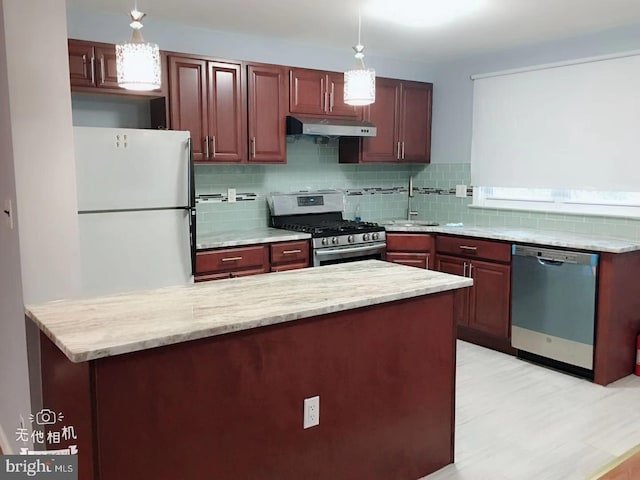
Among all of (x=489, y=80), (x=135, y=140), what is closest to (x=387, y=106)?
(x=489, y=80)

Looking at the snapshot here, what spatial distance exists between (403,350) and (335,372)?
380 mm

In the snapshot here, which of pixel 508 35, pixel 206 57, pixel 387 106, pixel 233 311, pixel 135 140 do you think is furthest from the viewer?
pixel 387 106

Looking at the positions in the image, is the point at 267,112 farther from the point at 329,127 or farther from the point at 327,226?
the point at 327,226

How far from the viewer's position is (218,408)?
194 cm

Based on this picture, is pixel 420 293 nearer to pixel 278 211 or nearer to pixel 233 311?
pixel 233 311

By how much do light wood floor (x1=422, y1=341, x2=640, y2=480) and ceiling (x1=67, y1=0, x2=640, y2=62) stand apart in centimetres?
243

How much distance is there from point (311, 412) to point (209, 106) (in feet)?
8.45

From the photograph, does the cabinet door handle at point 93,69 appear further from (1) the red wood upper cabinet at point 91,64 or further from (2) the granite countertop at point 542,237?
(2) the granite countertop at point 542,237

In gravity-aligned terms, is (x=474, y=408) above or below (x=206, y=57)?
below

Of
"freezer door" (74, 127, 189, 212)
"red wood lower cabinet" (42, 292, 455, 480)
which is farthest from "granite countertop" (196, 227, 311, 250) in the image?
"red wood lower cabinet" (42, 292, 455, 480)

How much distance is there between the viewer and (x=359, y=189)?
211 inches

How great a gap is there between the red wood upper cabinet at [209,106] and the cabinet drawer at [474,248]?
5.89ft

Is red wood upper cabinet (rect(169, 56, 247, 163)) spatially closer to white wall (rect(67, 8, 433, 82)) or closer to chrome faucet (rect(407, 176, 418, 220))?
white wall (rect(67, 8, 433, 82))

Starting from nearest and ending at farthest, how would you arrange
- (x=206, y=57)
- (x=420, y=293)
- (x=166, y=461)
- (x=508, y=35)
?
(x=166, y=461) → (x=420, y=293) → (x=206, y=57) → (x=508, y=35)
